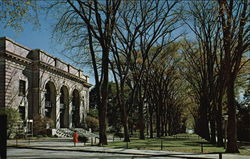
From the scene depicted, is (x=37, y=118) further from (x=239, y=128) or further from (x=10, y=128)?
(x=239, y=128)

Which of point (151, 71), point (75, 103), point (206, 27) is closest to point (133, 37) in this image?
point (206, 27)

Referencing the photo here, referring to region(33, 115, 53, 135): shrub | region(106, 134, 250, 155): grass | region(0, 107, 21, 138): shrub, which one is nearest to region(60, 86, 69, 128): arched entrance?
region(33, 115, 53, 135): shrub

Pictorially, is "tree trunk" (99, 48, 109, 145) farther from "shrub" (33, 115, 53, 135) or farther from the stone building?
"shrub" (33, 115, 53, 135)

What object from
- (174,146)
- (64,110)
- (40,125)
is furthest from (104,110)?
(64,110)

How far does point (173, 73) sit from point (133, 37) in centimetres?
1548

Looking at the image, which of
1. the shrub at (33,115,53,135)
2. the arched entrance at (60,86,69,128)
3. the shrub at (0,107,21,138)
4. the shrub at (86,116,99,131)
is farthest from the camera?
the shrub at (86,116,99,131)

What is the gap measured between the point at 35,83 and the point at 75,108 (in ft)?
59.8

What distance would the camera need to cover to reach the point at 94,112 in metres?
64.3

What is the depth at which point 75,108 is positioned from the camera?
58344mm

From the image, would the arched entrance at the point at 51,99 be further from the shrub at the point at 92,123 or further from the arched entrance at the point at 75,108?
the shrub at the point at 92,123

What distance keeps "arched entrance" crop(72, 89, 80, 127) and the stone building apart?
0.23 metres

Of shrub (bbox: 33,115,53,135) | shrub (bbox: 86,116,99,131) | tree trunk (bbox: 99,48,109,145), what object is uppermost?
tree trunk (bbox: 99,48,109,145)

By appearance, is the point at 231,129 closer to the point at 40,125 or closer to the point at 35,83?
the point at 40,125

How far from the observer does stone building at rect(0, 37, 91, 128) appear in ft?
115
